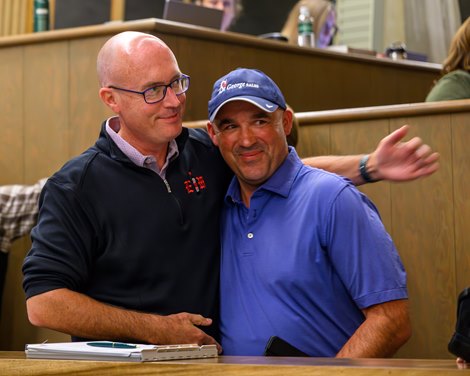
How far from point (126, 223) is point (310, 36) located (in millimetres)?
2877

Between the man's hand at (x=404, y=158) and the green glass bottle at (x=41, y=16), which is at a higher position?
the green glass bottle at (x=41, y=16)

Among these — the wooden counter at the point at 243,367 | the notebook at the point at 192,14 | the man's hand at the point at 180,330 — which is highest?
the notebook at the point at 192,14

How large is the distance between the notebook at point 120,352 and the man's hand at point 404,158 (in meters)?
0.77

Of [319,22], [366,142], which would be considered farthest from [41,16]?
[366,142]

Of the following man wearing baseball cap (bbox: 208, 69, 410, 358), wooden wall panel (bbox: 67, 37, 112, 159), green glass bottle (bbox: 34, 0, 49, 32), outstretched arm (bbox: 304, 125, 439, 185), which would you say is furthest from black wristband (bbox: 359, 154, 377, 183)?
green glass bottle (bbox: 34, 0, 49, 32)

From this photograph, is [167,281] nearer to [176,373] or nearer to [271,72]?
[176,373]

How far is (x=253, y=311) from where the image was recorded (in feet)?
7.89

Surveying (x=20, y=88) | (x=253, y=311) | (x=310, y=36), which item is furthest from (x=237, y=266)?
(x=310, y=36)

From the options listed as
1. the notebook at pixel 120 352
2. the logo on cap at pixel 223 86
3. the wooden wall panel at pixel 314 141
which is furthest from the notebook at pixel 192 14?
the notebook at pixel 120 352

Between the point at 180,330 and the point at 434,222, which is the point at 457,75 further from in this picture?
the point at 180,330

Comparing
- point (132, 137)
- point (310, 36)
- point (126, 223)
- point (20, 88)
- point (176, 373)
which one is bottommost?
point (176, 373)

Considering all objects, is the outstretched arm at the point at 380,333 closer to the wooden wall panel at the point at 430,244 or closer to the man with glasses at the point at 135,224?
the man with glasses at the point at 135,224

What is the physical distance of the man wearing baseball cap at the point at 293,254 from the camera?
7.59 ft

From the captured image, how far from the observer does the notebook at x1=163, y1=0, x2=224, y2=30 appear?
4340mm
